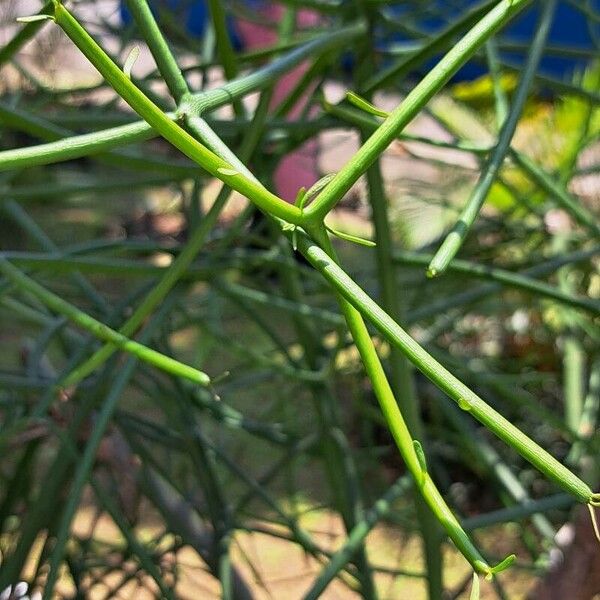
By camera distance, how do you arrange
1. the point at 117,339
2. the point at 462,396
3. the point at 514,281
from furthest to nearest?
the point at 514,281, the point at 117,339, the point at 462,396

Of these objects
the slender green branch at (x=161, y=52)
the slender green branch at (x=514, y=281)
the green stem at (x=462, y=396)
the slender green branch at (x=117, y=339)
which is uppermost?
the slender green branch at (x=514, y=281)

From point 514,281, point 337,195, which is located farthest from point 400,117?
point 514,281

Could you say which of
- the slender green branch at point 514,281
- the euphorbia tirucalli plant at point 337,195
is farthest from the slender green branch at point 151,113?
the slender green branch at point 514,281

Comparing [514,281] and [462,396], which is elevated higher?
[514,281]

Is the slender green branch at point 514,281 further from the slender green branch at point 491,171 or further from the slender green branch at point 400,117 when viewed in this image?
the slender green branch at point 400,117

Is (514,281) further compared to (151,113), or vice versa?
(514,281)

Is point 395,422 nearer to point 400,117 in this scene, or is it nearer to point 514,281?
point 400,117

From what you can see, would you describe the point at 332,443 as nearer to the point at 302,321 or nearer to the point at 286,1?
the point at 302,321

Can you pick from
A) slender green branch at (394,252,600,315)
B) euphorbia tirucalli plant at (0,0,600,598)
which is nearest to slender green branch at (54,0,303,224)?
euphorbia tirucalli plant at (0,0,600,598)

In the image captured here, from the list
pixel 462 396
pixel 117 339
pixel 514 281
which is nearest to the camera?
pixel 462 396

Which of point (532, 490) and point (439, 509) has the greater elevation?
point (532, 490)

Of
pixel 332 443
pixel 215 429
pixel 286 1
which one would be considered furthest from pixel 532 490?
pixel 286 1
